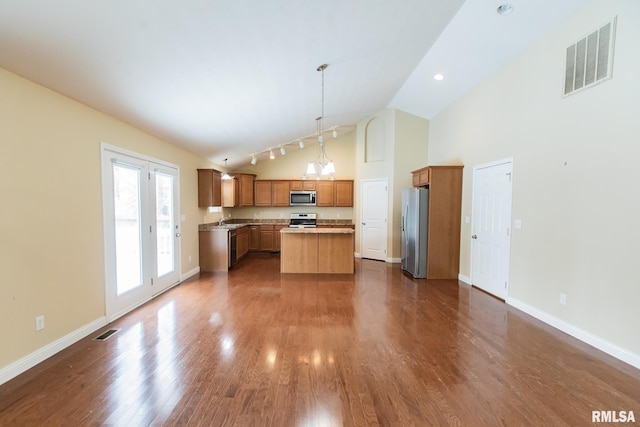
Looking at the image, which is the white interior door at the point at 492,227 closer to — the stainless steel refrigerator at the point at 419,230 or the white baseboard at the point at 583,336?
the white baseboard at the point at 583,336

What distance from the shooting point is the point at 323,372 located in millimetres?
2254

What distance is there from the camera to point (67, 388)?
6.70 ft

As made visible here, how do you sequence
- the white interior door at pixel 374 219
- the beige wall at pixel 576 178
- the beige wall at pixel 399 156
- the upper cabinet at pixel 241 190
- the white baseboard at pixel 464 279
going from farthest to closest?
the upper cabinet at pixel 241 190, the white interior door at pixel 374 219, the beige wall at pixel 399 156, the white baseboard at pixel 464 279, the beige wall at pixel 576 178

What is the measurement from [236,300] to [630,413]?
4.01 meters

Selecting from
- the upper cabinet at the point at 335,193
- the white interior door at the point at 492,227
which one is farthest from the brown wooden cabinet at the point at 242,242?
the white interior door at the point at 492,227

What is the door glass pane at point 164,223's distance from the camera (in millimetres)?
4285

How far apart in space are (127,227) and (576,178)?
5.50 metres

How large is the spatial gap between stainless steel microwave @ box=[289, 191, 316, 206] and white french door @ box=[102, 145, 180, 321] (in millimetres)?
3744

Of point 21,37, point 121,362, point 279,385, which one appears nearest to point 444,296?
point 279,385

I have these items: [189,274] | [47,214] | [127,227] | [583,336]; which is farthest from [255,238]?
[583,336]

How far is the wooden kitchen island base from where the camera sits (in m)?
5.54

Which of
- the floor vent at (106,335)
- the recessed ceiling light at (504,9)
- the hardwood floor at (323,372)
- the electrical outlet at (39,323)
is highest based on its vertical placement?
the recessed ceiling light at (504,9)

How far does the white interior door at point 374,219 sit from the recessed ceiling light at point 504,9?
13.0 ft

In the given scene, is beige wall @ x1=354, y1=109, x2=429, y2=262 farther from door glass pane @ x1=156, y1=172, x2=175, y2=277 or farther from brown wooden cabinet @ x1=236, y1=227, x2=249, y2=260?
door glass pane @ x1=156, y1=172, x2=175, y2=277
